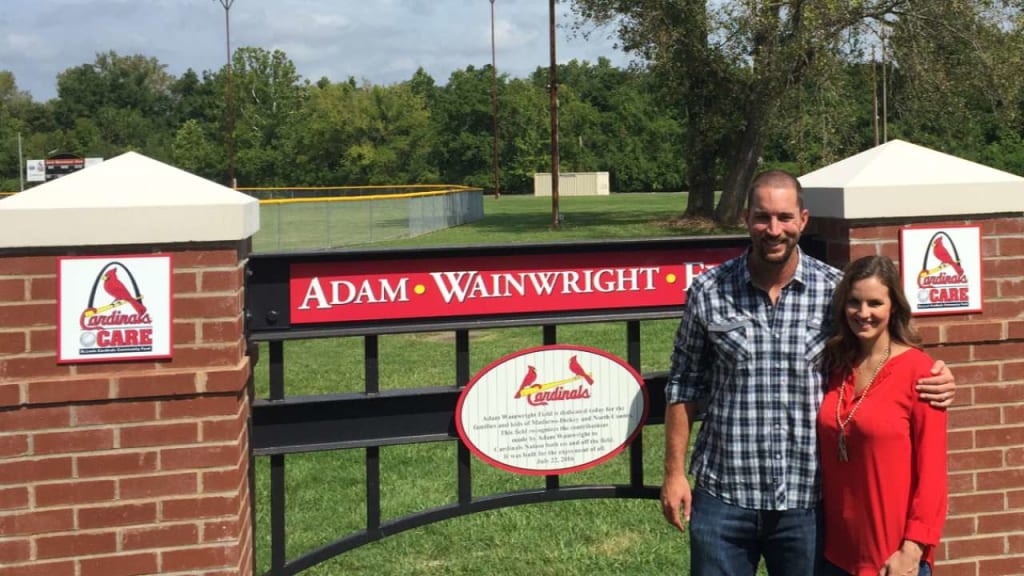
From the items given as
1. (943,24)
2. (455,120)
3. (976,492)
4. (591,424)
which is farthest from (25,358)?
→ (455,120)

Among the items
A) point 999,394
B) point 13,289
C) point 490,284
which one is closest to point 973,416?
point 999,394

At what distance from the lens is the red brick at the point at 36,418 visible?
3.40 meters

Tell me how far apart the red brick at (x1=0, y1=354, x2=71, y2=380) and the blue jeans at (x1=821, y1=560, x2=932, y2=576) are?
2.44 m

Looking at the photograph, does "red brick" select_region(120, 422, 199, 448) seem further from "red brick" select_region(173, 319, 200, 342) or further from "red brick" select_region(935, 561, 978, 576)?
"red brick" select_region(935, 561, 978, 576)

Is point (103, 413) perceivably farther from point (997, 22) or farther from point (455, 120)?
point (455, 120)

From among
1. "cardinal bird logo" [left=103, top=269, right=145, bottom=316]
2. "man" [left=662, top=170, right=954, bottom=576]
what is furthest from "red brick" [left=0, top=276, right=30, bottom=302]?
"man" [left=662, top=170, right=954, bottom=576]

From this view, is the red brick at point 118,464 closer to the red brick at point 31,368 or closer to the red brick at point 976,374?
the red brick at point 31,368

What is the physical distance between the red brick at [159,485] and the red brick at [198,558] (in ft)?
0.68

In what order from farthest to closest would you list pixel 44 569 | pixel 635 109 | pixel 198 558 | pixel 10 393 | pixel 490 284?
pixel 635 109
pixel 490 284
pixel 198 558
pixel 44 569
pixel 10 393

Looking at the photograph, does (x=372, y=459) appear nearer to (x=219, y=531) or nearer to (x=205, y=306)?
(x=219, y=531)

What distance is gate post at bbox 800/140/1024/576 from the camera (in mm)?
4152

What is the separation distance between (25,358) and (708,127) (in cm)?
2869

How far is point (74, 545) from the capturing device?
348cm

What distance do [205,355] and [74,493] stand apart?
61 cm
